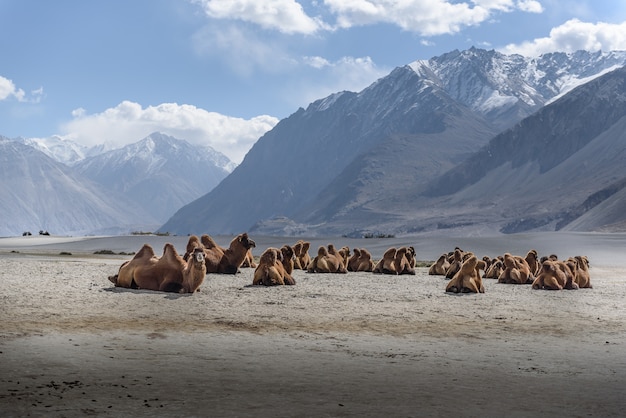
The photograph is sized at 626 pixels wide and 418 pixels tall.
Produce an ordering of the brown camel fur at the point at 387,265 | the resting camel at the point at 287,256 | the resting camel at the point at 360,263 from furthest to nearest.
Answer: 1. the resting camel at the point at 360,263
2. the brown camel fur at the point at 387,265
3. the resting camel at the point at 287,256

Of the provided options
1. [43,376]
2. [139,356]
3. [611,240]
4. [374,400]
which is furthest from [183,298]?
[611,240]

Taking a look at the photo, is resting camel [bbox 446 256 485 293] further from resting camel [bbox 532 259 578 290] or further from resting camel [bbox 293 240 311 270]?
resting camel [bbox 293 240 311 270]

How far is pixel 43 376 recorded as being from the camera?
398 inches

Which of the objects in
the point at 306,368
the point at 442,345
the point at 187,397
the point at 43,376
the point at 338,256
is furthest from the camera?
the point at 338,256

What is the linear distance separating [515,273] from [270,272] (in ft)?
32.9

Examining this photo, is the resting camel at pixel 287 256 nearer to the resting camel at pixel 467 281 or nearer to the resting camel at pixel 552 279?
the resting camel at pixel 467 281

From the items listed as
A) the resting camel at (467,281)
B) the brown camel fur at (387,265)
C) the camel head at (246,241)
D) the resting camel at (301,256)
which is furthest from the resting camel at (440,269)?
the resting camel at (467,281)

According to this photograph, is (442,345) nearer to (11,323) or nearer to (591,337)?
(591,337)

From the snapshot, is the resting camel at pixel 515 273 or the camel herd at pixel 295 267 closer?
the camel herd at pixel 295 267

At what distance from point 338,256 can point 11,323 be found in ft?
65.4

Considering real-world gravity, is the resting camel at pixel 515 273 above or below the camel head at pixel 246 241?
below

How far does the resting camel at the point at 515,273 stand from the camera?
94.0 feet

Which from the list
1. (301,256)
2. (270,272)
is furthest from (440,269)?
(270,272)

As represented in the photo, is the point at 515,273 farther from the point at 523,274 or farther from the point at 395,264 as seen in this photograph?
the point at 395,264
